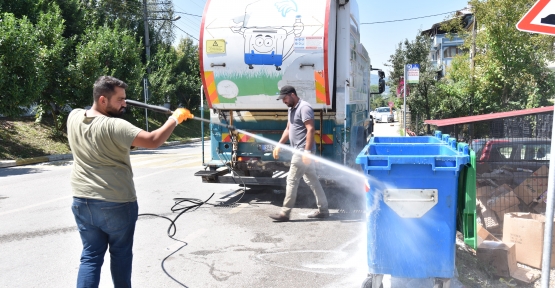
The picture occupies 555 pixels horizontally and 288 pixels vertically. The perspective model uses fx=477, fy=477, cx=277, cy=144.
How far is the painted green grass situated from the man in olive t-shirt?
12.3ft

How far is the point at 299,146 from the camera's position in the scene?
6746mm

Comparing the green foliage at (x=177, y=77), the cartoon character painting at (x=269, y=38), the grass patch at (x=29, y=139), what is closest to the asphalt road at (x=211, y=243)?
the cartoon character painting at (x=269, y=38)

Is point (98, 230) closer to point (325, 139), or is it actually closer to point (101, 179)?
point (101, 179)

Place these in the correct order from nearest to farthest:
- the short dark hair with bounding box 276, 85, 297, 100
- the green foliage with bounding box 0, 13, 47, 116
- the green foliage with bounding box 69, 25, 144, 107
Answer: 1. the short dark hair with bounding box 276, 85, 297, 100
2. the green foliage with bounding box 0, 13, 47, 116
3. the green foliage with bounding box 69, 25, 144, 107

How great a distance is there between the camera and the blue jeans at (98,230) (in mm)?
3383

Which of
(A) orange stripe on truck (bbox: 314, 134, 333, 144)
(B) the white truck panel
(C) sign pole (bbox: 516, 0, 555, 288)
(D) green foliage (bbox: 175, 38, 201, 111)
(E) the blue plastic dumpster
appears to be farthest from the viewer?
(D) green foliage (bbox: 175, 38, 201, 111)

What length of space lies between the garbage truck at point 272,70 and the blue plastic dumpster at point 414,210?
134 inches

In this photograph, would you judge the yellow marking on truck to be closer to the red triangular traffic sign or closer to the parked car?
the red triangular traffic sign

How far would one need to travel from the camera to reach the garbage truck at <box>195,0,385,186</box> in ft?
22.8

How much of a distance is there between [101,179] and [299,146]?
146 inches

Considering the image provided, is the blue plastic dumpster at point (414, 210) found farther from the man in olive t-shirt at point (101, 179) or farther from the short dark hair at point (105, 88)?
the short dark hair at point (105, 88)

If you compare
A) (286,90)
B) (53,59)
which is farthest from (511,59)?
(53,59)

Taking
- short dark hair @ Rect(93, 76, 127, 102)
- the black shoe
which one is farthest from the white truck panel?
short dark hair @ Rect(93, 76, 127, 102)

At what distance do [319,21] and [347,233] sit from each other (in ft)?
9.93
